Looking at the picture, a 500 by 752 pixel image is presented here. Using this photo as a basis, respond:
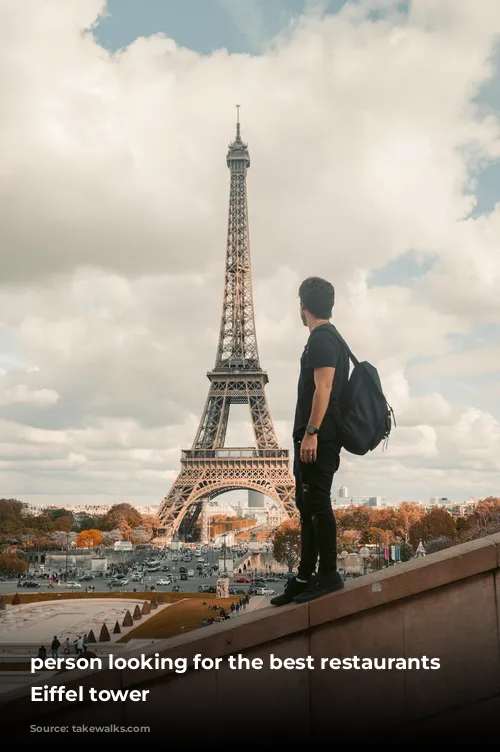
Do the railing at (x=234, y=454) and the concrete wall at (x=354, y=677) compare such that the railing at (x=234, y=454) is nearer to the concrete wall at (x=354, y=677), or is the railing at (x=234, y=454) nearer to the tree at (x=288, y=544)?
the tree at (x=288, y=544)

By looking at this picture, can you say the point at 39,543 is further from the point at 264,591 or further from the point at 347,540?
the point at 264,591

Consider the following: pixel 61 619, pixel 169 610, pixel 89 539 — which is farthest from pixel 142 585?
pixel 89 539

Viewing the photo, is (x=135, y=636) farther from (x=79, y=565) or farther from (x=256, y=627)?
(x=79, y=565)

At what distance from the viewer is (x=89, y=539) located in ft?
359

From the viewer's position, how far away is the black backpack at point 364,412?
6969 millimetres

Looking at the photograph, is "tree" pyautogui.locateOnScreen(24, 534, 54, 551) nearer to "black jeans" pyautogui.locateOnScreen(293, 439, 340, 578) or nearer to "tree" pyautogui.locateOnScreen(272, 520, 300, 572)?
"tree" pyautogui.locateOnScreen(272, 520, 300, 572)

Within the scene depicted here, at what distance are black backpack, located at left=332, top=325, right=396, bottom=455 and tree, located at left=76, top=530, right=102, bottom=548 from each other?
352ft

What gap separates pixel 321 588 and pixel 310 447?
1.38 m

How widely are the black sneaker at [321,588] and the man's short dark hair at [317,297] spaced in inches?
107

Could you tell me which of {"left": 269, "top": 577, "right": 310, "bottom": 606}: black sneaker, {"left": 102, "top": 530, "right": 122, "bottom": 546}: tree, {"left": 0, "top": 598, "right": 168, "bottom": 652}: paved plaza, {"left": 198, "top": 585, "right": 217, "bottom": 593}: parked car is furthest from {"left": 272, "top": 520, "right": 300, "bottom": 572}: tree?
{"left": 269, "top": 577, "right": 310, "bottom": 606}: black sneaker

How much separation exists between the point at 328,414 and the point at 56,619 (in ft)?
127

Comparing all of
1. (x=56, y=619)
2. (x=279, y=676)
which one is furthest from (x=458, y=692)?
(x=56, y=619)

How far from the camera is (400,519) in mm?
103000

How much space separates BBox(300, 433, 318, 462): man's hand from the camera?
679 cm
